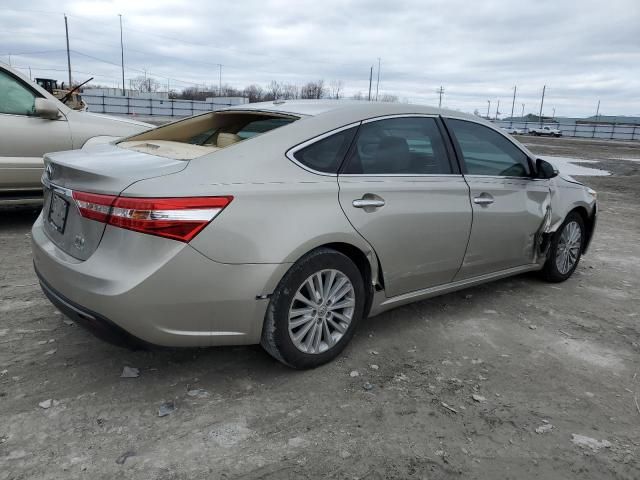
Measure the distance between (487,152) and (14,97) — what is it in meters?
4.86

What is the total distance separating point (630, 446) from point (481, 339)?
1.24 m

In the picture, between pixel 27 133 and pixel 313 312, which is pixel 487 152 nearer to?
pixel 313 312

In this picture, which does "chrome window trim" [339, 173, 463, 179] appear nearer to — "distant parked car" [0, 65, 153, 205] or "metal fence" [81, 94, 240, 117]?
"distant parked car" [0, 65, 153, 205]

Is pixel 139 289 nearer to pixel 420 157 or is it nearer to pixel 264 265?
pixel 264 265

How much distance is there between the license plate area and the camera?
9.48 ft

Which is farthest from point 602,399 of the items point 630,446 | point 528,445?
point 528,445

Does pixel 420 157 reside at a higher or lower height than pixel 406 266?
higher

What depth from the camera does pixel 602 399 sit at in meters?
3.02

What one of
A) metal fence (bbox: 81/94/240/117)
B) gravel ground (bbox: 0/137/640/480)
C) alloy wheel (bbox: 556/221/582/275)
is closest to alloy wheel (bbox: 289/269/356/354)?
A: gravel ground (bbox: 0/137/640/480)

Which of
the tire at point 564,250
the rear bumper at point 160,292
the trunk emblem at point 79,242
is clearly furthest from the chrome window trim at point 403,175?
the tire at point 564,250

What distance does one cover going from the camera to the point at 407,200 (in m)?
3.39

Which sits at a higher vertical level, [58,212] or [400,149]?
[400,149]

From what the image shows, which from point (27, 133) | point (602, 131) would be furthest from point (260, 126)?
point (602, 131)

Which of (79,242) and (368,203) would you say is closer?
(79,242)
